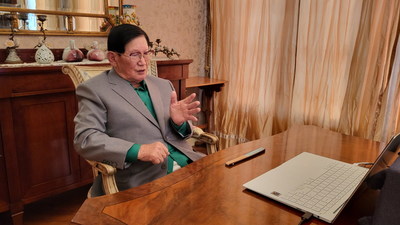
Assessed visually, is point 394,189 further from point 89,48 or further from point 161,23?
point 161,23

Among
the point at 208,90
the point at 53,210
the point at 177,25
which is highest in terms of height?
the point at 177,25

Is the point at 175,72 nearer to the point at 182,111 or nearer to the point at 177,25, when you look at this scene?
the point at 177,25

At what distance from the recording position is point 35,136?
1940 millimetres

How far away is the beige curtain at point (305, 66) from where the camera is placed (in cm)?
222

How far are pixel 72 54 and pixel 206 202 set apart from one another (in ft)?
5.79

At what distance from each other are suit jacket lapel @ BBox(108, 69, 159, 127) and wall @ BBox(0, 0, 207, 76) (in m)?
1.26

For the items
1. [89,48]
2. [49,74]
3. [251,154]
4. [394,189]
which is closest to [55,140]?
[49,74]

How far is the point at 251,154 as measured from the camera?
1.20m

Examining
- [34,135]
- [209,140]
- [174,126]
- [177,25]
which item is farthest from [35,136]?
[177,25]

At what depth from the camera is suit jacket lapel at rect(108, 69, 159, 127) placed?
1.40m

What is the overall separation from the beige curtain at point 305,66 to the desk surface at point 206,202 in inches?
49.4

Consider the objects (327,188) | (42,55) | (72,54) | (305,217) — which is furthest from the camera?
(72,54)

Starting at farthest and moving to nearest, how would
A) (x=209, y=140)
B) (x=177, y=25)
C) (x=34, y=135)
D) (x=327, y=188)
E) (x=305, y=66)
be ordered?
(x=177, y=25) → (x=305, y=66) → (x=34, y=135) → (x=209, y=140) → (x=327, y=188)

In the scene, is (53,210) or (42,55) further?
(53,210)
